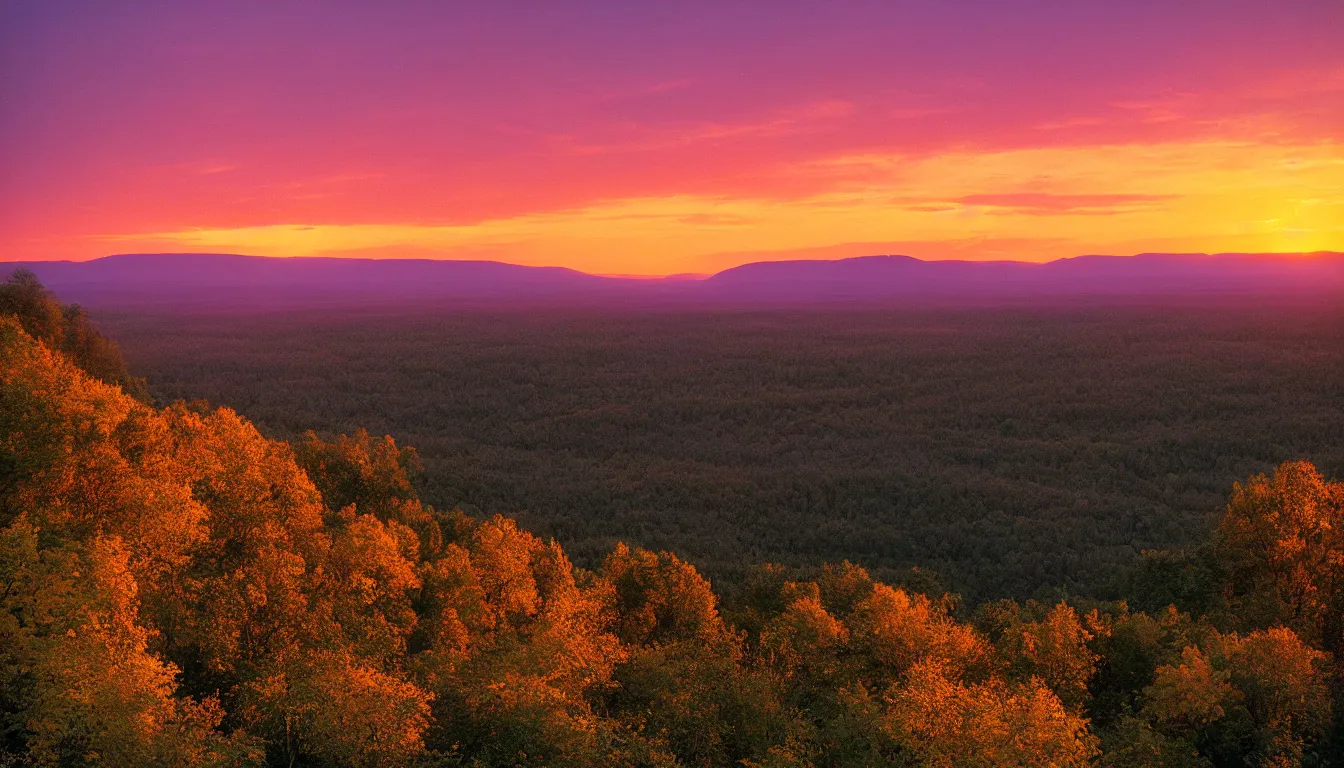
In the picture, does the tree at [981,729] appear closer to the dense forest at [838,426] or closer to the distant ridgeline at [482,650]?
the distant ridgeline at [482,650]

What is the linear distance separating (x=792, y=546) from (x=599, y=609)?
85.8ft

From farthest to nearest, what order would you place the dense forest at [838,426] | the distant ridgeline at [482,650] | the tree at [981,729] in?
the dense forest at [838,426] → the tree at [981,729] → the distant ridgeline at [482,650]

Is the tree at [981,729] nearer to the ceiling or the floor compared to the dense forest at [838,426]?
nearer to the ceiling

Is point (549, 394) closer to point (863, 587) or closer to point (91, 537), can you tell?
point (863, 587)

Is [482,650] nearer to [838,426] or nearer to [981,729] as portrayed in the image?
[981,729]

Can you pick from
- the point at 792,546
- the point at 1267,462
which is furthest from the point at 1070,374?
the point at 792,546

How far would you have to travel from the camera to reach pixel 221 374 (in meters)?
101

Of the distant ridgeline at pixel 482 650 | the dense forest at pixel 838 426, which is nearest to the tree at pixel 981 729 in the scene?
the distant ridgeline at pixel 482 650

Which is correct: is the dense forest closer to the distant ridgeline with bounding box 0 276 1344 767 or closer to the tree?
the distant ridgeline with bounding box 0 276 1344 767

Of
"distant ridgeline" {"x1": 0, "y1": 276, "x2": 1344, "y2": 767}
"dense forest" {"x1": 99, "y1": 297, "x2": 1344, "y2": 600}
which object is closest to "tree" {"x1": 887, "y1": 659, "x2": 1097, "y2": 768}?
"distant ridgeline" {"x1": 0, "y1": 276, "x2": 1344, "y2": 767}

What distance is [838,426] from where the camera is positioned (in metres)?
78.9

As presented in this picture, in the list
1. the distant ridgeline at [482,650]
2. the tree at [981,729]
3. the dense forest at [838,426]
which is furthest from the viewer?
the dense forest at [838,426]

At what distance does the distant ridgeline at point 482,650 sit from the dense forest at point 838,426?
547 inches

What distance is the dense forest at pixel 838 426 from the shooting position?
47500mm
